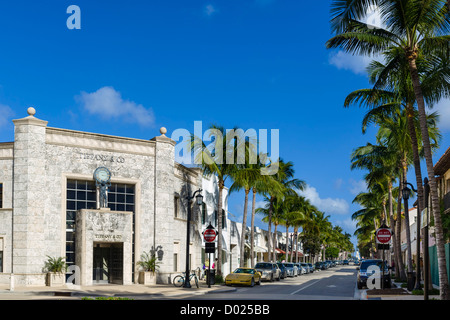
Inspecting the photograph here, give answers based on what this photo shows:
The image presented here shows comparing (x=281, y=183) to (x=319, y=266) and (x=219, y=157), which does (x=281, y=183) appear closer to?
(x=219, y=157)

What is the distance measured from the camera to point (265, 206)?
206ft

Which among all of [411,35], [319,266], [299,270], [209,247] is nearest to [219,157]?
[209,247]

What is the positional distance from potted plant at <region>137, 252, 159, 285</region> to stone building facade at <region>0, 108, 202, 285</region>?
32 centimetres

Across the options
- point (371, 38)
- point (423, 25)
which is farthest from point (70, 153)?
point (423, 25)

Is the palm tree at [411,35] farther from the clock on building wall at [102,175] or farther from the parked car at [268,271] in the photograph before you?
the parked car at [268,271]

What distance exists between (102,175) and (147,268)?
6256 millimetres

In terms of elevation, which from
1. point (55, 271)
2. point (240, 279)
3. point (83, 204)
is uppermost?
point (83, 204)

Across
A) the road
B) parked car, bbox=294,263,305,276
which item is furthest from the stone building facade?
parked car, bbox=294,263,305,276

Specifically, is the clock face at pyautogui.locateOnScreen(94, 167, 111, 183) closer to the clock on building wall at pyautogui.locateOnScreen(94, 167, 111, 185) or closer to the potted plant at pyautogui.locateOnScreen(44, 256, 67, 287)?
the clock on building wall at pyautogui.locateOnScreen(94, 167, 111, 185)

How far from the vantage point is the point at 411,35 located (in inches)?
779

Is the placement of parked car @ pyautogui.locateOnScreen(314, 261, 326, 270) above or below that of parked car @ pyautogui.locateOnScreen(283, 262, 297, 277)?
below

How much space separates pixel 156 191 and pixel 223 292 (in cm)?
840

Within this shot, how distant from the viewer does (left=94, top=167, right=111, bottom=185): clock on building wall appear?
30766mm

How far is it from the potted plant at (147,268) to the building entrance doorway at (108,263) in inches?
50.5
